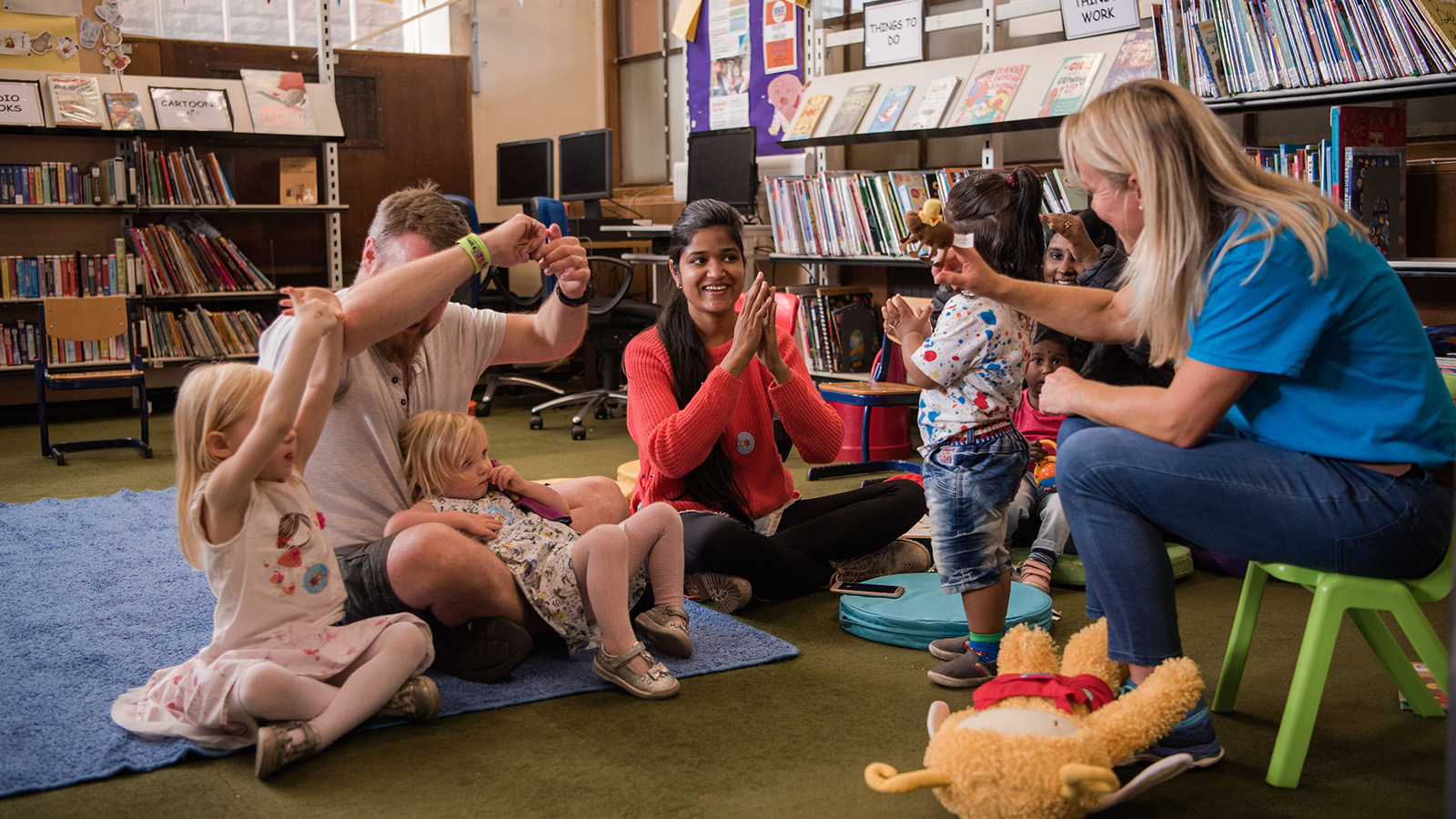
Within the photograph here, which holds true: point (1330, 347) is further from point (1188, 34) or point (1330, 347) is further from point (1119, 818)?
point (1188, 34)

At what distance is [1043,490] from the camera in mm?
2932

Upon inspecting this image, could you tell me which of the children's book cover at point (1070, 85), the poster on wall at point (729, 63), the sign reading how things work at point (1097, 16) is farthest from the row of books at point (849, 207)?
the poster on wall at point (729, 63)

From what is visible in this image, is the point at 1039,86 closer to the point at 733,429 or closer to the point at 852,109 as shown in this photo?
the point at 852,109

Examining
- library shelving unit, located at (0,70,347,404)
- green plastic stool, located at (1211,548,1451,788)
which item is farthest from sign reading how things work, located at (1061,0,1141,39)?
library shelving unit, located at (0,70,347,404)

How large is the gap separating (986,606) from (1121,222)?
704 millimetres

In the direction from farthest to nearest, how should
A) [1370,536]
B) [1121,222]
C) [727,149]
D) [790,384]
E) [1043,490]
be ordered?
1. [727,149]
2. [1043,490]
3. [790,384]
4. [1121,222]
5. [1370,536]

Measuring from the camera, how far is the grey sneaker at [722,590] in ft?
8.02

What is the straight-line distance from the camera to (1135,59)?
3.73 m

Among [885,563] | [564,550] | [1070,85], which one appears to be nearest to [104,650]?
[564,550]

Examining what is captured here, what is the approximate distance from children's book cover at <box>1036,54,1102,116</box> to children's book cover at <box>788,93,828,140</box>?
41.9 inches

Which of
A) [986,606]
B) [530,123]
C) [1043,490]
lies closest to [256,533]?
[986,606]

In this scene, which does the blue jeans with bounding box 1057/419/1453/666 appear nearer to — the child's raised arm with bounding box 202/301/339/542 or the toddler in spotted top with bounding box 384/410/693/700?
the toddler in spotted top with bounding box 384/410/693/700

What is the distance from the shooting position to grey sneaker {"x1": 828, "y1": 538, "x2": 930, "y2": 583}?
8.61 ft

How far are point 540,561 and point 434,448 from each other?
0.28 meters
